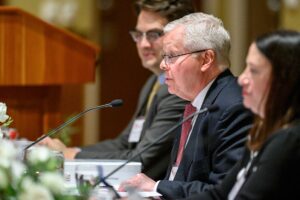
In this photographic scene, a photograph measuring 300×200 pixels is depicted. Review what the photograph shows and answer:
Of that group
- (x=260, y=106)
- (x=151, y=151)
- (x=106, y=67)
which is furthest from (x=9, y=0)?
(x=260, y=106)

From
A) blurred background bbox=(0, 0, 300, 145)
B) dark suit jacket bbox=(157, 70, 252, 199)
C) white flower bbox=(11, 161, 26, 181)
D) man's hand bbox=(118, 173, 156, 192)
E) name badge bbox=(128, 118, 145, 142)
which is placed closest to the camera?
white flower bbox=(11, 161, 26, 181)

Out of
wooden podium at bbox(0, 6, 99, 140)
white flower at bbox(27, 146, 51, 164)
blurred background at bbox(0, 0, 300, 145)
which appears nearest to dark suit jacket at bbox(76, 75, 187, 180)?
wooden podium at bbox(0, 6, 99, 140)

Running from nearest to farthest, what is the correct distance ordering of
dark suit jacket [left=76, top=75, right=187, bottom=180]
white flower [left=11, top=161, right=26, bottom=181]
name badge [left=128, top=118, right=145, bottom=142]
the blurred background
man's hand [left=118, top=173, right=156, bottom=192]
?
white flower [left=11, top=161, right=26, bottom=181] → man's hand [left=118, top=173, right=156, bottom=192] → dark suit jacket [left=76, top=75, right=187, bottom=180] → name badge [left=128, top=118, right=145, bottom=142] → the blurred background

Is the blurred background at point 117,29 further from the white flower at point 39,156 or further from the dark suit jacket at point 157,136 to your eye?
the white flower at point 39,156

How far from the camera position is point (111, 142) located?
4773 mm

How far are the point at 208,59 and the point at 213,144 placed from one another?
375mm

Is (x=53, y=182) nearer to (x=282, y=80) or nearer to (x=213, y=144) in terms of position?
(x=282, y=80)

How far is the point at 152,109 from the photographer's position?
13.8 feet

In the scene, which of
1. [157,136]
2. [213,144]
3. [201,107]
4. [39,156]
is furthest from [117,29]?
[39,156]

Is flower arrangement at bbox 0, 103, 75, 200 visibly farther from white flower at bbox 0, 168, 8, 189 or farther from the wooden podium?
the wooden podium

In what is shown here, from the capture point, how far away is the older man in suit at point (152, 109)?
4000 mm

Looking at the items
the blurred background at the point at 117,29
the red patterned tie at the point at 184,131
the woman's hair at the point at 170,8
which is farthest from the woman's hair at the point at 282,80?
→ the blurred background at the point at 117,29

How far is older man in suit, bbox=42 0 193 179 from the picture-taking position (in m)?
4.00

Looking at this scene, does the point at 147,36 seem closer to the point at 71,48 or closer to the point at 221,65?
the point at 71,48
